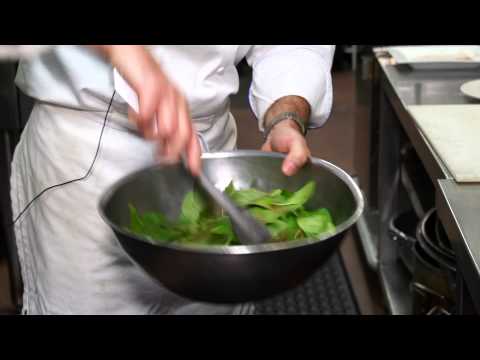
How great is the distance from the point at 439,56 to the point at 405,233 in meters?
0.29

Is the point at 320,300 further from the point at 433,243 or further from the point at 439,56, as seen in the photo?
the point at 439,56

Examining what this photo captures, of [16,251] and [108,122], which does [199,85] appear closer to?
[108,122]

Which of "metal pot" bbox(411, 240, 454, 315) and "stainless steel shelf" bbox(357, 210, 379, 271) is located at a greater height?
"metal pot" bbox(411, 240, 454, 315)

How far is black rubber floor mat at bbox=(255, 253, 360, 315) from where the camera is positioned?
987 mm

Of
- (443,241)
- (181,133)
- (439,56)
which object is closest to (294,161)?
(181,133)

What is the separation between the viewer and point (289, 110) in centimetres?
51

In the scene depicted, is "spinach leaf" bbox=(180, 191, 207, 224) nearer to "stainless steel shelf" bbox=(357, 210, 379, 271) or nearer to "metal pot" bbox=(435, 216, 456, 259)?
"metal pot" bbox=(435, 216, 456, 259)

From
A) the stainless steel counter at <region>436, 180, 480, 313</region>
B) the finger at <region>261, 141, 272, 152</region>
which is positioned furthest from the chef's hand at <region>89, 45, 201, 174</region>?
the stainless steel counter at <region>436, 180, 480, 313</region>

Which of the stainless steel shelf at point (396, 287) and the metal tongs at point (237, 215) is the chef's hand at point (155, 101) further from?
the stainless steel shelf at point (396, 287)

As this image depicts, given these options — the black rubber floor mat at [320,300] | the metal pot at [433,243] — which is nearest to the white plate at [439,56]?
the metal pot at [433,243]

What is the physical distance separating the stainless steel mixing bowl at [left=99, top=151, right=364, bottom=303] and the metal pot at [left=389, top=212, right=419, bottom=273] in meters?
0.62
